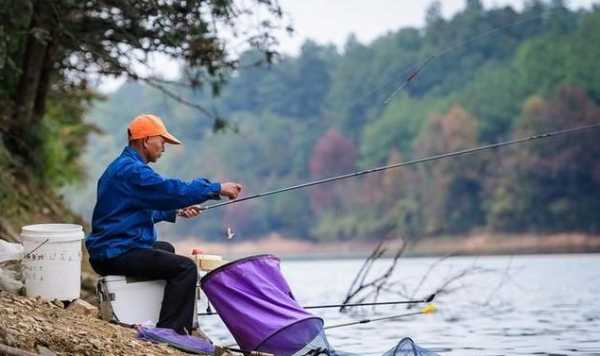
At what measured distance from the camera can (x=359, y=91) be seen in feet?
268

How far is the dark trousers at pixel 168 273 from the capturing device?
6980 millimetres

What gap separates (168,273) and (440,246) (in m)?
53.2

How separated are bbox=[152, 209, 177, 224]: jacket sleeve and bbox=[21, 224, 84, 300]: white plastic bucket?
449 mm

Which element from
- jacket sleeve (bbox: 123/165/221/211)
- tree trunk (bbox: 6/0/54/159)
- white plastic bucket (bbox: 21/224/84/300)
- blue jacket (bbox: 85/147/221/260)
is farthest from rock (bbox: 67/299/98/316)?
tree trunk (bbox: 6/0/54/159)

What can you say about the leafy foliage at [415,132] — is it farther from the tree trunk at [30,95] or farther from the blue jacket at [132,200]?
the blue jacket at [132,200]

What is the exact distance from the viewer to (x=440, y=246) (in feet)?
195

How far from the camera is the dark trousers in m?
6.98

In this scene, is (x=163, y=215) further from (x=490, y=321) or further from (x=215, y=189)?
(x=490, y=321)

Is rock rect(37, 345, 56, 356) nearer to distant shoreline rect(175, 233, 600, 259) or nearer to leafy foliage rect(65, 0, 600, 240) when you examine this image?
distant shoreline rect(175, 233, 600, 259)

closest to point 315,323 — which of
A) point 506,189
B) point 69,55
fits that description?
point 69,55

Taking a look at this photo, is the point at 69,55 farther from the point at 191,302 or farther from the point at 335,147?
the point at 335,147

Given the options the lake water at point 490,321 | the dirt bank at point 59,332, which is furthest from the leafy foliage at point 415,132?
the dirt bank at point 59,332

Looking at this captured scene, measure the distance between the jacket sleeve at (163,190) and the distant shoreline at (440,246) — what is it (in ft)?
115

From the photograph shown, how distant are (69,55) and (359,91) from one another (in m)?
69.3
